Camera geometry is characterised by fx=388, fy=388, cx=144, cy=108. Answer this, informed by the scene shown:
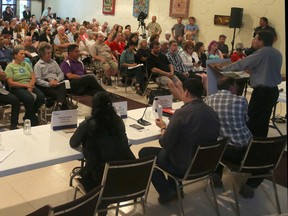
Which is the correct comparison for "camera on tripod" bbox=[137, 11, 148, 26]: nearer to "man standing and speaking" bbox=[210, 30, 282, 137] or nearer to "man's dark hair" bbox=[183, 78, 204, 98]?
"man standing and speaking" bbox=[210, 30, 282, 137]

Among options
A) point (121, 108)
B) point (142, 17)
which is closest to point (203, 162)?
point (121, 108)

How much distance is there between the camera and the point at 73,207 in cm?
198

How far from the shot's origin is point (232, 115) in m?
3.44

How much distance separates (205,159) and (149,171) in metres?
0.60

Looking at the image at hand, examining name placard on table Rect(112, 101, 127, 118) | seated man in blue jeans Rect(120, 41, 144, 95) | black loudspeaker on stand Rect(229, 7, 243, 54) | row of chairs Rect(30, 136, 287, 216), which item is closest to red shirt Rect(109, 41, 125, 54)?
seated man in blue jeans Rect(120, 41, 144, 95)

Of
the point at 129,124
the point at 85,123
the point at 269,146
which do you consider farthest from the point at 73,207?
the point at 269,146

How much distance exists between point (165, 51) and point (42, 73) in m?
2.96

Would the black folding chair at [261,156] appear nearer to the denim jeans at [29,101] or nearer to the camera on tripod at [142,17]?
the denim jeans at [29,101]

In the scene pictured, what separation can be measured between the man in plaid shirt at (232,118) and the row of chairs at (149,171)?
0.43 ft

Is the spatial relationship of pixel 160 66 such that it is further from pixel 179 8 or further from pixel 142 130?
pixel 179 8

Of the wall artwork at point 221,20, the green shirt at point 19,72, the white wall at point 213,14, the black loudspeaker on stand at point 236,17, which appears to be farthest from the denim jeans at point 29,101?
the wall artwork at point 221,20

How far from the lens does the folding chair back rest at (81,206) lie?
191cm

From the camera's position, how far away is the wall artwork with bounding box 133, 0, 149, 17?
48.9 ft

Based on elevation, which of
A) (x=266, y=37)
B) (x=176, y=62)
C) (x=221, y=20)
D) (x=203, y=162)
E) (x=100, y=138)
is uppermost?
(x=221, y=20)
